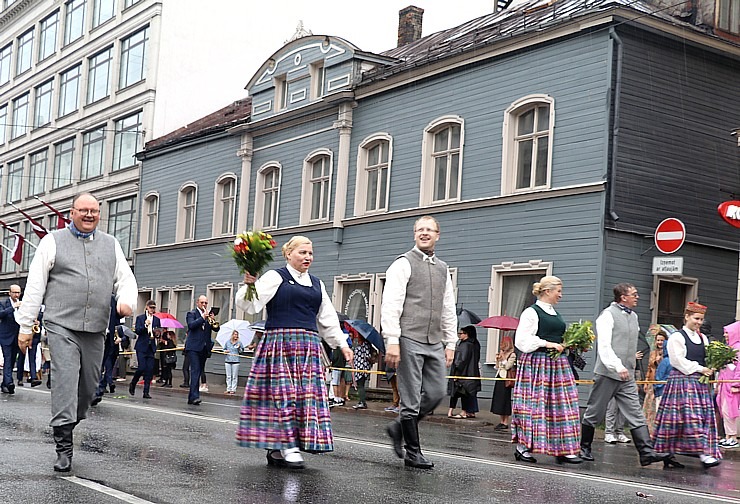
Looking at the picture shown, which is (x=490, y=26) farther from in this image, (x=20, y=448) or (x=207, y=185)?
(x=20, y=448)

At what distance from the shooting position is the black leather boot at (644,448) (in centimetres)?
1105

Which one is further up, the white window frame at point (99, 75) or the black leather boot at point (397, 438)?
the white window frame at point (99, 75)

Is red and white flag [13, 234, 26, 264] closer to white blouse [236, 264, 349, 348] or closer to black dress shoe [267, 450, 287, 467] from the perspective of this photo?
white blouse [236, 264, 349, 348]

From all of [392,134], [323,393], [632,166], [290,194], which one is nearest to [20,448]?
[323,393]

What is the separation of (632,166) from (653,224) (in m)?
1.22

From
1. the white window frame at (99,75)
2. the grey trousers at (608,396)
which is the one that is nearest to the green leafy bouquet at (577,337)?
the grey trousers at (608,396)

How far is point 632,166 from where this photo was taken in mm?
21219

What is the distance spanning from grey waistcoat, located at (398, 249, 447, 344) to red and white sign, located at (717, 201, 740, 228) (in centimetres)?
938

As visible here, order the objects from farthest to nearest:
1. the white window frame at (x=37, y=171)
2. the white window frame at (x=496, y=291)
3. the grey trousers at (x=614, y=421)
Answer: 1. the white window frame at (x=37, y=171)
2. the white window frame at (x=496, y=291)
3. the grey trousers at (x=614, y=421)

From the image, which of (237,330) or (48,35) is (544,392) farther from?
(48,35)

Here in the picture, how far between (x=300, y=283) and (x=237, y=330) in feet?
54.6

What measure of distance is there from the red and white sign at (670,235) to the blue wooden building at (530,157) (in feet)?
1.59

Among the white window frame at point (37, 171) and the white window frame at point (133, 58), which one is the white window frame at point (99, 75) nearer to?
the white window frame at point (133, 58)

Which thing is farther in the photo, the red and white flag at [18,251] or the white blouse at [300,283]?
the red and white flag at [18,251]
